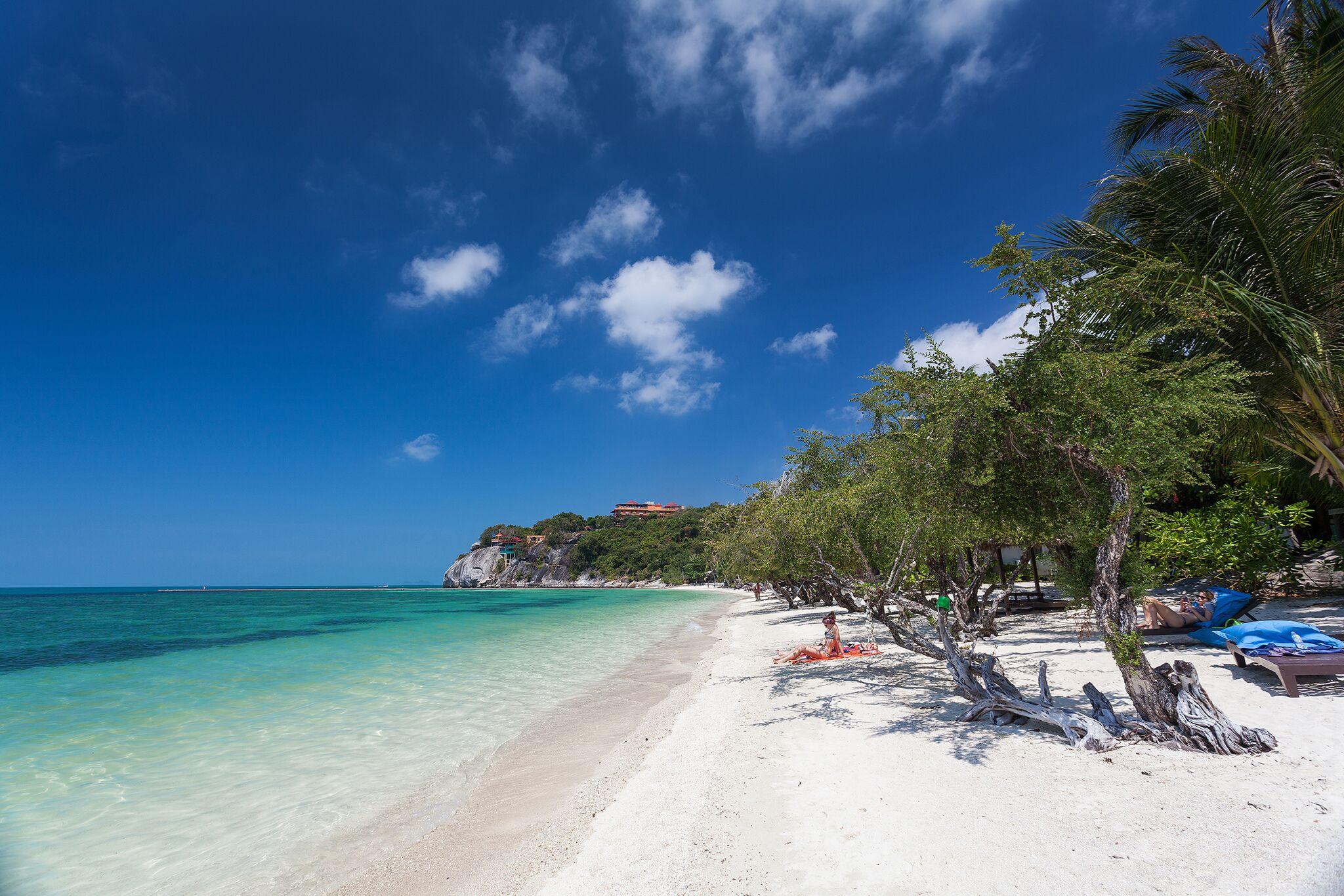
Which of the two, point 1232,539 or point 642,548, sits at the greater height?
point 642,548

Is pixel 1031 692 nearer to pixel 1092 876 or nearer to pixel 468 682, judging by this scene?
pixel 1092 876

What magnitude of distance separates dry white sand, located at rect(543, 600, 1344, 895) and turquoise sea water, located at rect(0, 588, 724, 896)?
3.07 m

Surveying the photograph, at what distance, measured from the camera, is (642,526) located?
117188 mm

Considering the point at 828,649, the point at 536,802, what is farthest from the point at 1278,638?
the point at 536,802

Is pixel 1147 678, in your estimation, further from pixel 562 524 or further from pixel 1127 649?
pixel 562 524

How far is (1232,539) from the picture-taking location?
39.1 feet

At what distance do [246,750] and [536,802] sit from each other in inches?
235

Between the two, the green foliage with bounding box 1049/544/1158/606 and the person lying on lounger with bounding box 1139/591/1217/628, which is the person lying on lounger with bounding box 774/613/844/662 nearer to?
the green foliage with bounding box 1049/544/1158/606

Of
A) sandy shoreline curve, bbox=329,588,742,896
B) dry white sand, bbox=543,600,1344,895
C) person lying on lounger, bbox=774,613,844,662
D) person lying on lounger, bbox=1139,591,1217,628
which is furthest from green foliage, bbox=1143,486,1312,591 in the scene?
sandy shoreline curve, bbox=329,588,742,896

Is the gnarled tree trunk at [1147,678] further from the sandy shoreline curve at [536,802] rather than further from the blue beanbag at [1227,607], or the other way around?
the blue beanbag at [1227,607]

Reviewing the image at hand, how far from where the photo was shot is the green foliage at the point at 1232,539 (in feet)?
38.6

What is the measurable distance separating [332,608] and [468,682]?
61.1 m

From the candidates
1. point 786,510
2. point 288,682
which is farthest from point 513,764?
point 288,682

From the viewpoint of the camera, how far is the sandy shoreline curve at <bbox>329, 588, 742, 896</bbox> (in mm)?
4852
